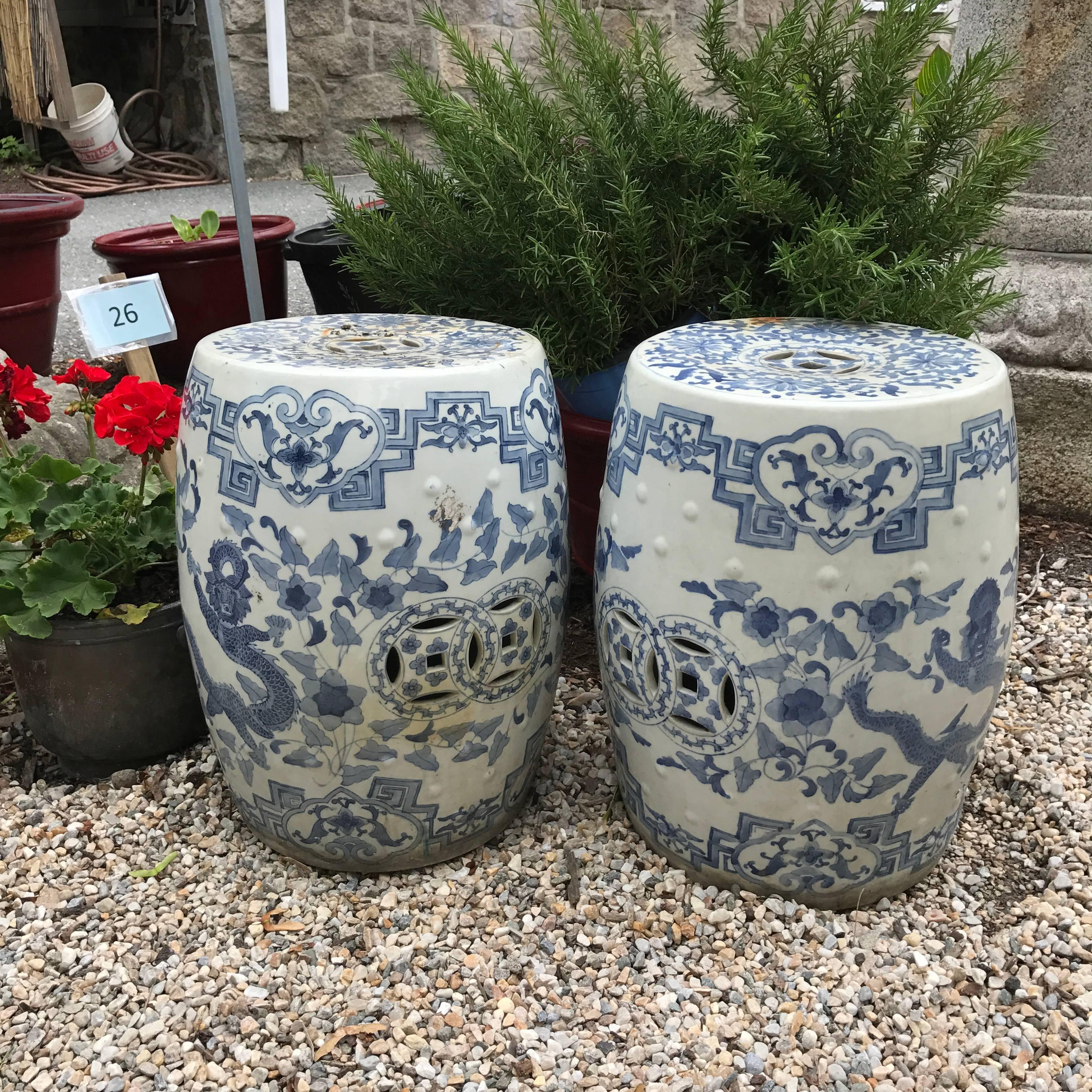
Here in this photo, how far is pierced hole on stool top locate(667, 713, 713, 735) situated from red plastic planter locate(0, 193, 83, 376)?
2.46m

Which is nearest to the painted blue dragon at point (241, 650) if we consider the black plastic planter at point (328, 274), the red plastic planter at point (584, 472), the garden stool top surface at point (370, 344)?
the garden stool top surface at point (370, 344)

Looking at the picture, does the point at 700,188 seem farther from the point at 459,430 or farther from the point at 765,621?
the point at 765,621

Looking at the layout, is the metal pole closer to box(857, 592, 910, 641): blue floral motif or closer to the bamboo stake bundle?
box(857, 592, 910, 641): blue floral motif

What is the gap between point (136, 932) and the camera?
1.58 meters

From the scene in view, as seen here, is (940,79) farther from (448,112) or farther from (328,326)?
(328,326)

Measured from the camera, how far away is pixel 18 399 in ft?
6.31

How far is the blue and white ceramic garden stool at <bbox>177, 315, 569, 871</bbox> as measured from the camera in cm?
139

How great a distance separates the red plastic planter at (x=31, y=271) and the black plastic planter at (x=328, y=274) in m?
0.76

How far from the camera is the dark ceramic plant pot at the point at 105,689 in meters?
1.81

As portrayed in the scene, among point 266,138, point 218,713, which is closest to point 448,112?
point 218,713

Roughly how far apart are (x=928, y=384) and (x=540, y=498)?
0.54m

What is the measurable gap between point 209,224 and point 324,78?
288 cm

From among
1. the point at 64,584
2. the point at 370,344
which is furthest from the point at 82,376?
the point at 370,344

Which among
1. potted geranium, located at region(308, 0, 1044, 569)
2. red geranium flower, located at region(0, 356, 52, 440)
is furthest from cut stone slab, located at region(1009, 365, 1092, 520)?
red geranium flower, located at region(0, 356, 52, 440)
